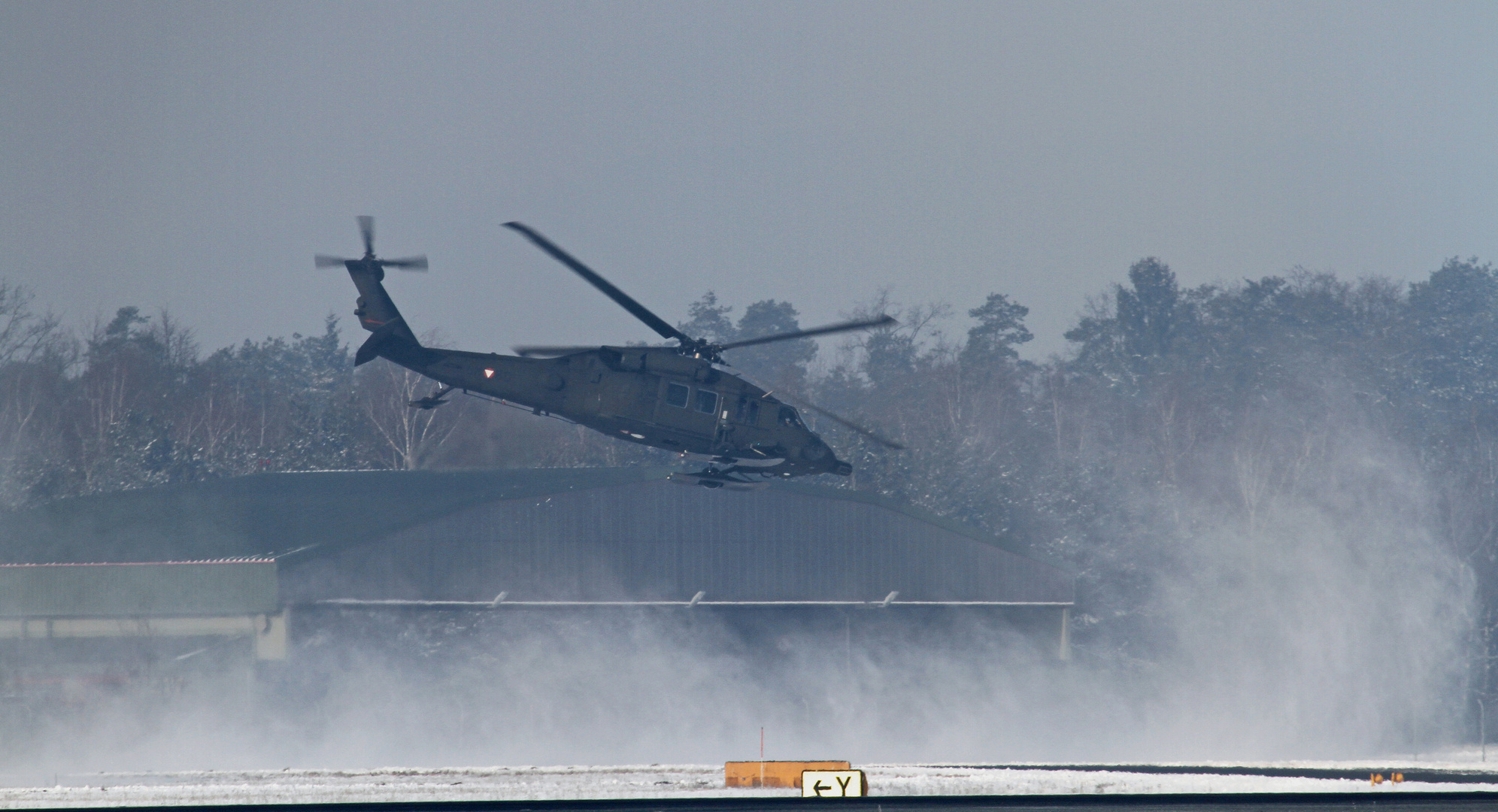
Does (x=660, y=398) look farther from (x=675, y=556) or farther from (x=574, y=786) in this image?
(x=675, y=556)

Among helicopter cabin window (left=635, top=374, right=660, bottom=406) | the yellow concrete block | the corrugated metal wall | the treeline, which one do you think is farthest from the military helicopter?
the treeline

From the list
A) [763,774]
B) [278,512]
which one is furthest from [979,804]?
[278,512]

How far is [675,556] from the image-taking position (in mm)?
54594

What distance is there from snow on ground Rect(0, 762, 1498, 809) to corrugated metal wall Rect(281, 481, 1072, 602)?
1636cm

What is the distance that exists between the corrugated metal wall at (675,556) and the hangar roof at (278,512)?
0.49 m

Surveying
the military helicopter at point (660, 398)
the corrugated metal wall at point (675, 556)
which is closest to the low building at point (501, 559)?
the corrugated metal wall at point (675, 556)

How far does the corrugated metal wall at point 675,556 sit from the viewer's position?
52.3m

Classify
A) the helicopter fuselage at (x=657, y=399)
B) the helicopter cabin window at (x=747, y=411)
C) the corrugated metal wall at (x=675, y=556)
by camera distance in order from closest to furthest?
the helicopter fuselage at (x=657, y=399)
the helicopter cabin window at (x=747, y=411)
the corrugated metal wall at (x=675, y=556)

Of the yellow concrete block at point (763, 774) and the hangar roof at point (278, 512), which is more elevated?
the hangar roof at point (278, 512)

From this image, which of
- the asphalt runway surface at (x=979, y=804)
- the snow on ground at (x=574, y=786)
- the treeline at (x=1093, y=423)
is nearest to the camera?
the asphalt runway surface at (x=979, y=804)

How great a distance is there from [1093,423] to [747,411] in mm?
67084

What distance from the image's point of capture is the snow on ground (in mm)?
30062

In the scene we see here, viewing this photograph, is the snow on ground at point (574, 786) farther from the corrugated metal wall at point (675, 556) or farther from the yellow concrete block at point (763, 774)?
the corrugated metal wall at point (675, 556)

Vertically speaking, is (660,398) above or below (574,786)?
above
